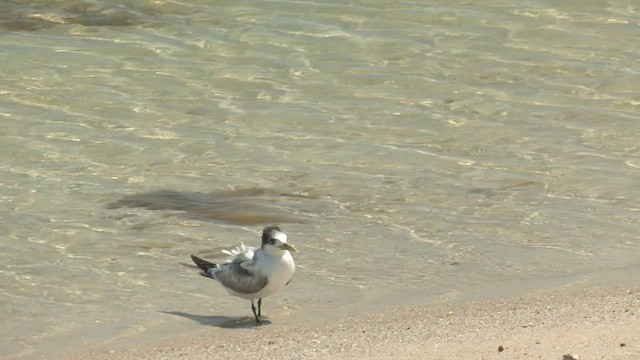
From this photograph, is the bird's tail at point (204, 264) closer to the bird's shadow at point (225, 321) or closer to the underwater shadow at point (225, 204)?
the bird's shadow at point (225, 321)

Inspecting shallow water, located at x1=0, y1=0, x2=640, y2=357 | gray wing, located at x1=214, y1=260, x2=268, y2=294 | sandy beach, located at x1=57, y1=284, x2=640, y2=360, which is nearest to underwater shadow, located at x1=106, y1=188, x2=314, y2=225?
shallow water, located at x1=0, y1=0, x2=640, y2=357

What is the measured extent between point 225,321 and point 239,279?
25 centimetres

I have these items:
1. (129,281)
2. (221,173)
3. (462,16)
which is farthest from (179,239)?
(462,16)

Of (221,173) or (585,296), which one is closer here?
(585,296)

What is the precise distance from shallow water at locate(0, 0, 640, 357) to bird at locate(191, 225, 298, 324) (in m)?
0.23

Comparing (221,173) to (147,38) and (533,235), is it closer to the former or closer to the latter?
(533,235)

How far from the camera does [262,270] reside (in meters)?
7.71

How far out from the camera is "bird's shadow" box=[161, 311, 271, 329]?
774cm

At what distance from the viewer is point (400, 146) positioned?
36.1 ft

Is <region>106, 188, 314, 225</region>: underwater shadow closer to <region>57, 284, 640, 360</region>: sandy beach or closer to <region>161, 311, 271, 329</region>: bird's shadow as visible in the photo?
<region>161, 311, 271, 329</region>: bird's shadow

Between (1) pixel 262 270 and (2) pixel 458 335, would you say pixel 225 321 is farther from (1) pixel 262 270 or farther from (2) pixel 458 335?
(2) pixel 458 335

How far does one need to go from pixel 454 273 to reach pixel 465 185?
5.53 ft

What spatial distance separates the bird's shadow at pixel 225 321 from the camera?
7.74 meters

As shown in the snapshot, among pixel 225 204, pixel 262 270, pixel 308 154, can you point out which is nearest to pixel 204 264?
pixel 262 270
